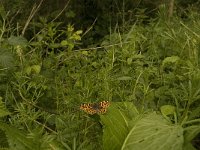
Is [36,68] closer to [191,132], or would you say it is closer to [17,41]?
[17,41]

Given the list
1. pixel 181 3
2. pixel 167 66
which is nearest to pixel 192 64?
pixel 167 66

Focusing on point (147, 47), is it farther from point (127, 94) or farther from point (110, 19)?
point (110, 19)

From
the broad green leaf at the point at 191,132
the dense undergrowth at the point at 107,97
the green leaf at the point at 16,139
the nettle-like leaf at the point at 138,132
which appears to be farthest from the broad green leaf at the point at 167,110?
the green leaf at the point at 16,139

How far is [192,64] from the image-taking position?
2404 mm

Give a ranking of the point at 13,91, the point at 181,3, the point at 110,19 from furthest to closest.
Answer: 1. the point at 181,3
2. the point at 110,19
3. the point at 13,91

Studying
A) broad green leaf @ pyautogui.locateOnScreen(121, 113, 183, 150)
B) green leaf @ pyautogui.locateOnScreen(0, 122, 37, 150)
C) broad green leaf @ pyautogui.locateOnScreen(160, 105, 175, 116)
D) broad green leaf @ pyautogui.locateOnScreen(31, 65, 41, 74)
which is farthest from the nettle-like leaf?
broad green leaf @ pyautogui.locateOnScreen(31, 65, 41, 74)

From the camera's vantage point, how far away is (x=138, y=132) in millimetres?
1809

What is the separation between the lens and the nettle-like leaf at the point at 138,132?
5.55 feet

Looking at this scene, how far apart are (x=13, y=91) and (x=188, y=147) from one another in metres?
1.15

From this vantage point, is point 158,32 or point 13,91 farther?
point 158,32

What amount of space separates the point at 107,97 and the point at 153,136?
1.68 ft

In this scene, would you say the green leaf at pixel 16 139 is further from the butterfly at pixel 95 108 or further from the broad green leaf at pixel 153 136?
the broad green leaf at pixel 153 136

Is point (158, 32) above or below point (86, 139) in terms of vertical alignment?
above

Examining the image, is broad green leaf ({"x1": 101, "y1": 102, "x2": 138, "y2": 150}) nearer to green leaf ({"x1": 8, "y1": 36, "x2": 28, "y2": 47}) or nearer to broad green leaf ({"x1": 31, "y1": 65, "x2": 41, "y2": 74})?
broad green leaf ({"x1": 31, "y1": 65, "x2": 41, "y2": 74})
